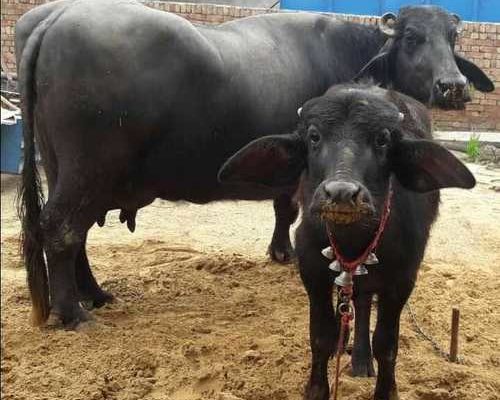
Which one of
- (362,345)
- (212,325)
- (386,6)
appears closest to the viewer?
(362,345)

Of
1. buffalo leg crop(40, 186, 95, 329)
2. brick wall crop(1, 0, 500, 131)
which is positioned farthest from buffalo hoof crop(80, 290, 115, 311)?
brick wall crop(1, 0, 500, 131)

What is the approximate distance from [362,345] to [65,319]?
5.40 feet

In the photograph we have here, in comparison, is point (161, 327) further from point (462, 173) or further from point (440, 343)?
point (462, 173)

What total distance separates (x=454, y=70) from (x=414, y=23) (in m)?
0.47

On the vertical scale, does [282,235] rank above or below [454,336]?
below

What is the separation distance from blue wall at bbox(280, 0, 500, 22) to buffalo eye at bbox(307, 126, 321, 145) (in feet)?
42.1

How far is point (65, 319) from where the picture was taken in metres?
3.97

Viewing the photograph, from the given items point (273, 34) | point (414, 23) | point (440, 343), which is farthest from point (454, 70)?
point (440, 343)

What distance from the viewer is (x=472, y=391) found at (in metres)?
3.23

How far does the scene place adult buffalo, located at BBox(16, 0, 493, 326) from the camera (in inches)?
149

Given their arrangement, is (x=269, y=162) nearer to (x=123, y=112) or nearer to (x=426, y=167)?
(x=426, y=167)

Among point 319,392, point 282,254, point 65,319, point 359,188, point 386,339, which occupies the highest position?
point 359,188

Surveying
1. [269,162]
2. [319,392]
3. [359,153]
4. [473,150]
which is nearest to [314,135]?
[359,153]

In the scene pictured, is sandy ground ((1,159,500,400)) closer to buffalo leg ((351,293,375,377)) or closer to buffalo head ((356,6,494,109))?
buffalo leg ((351,293,375,377))
